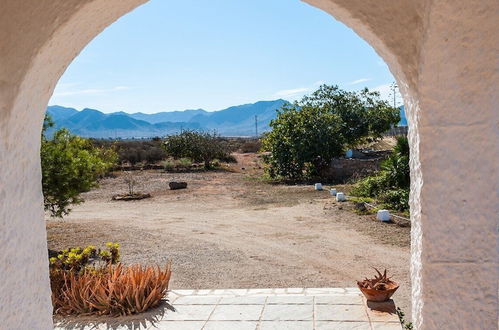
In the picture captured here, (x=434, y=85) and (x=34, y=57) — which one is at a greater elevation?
(x=34, y=57)

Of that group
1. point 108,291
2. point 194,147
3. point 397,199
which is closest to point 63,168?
point 108,291

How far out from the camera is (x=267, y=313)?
15.3ft

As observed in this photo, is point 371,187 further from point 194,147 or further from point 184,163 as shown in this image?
point 194,147

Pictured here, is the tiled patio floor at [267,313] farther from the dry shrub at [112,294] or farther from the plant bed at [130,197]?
the plant bed at [130,197]

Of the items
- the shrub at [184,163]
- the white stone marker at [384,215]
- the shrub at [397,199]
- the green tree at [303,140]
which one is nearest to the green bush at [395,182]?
the shrub at [397,199]

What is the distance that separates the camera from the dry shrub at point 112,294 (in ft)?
→ 15.8

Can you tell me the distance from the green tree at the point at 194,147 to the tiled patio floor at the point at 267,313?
762 inches

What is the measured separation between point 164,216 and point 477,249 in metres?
10.6

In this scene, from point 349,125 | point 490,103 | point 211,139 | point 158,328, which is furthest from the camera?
point 211,139

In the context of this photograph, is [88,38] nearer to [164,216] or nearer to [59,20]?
[59,20]

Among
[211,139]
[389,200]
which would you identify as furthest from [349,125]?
[389,200]

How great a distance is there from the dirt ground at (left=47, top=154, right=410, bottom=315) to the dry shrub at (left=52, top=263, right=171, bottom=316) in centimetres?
127

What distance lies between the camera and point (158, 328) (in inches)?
173

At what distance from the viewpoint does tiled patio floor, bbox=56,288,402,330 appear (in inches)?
171
